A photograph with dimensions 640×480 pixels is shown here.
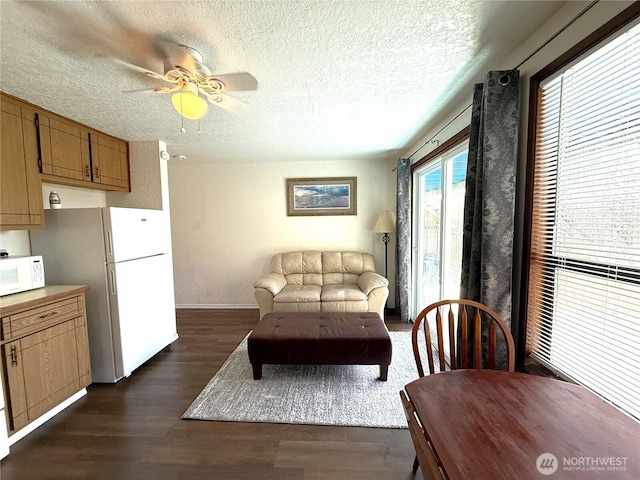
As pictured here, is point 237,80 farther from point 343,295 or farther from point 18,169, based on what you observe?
point 343,295

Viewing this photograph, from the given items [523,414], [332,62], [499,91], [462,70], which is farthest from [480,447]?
[462,70]

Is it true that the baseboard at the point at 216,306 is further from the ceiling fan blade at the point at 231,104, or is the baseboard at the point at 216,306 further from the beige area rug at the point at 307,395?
the ceiling fan blade at the point at 231,104

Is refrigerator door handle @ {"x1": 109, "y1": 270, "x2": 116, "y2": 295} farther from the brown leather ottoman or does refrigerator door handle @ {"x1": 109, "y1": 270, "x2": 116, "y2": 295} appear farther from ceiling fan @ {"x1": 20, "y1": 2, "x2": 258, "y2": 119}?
ceiling fan @ {"x1": 20, "y1": 2, "x2": 258, "y2": 119}

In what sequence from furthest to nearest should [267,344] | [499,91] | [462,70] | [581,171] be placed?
[267,344], [462,70], [499,91], [581,171]

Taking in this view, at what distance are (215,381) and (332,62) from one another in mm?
2692

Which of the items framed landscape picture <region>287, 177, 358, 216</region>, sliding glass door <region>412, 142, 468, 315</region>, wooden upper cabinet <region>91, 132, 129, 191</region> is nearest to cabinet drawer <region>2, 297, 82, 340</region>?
wooden upper cabinet <region>91, 132, 129, 191</region>

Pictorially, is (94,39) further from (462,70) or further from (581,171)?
(581,171)

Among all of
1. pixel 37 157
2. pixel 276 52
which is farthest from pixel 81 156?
pixel 276 52

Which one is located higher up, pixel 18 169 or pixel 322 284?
pixel 18 169

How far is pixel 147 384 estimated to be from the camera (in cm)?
229

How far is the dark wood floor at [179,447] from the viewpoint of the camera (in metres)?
1.46

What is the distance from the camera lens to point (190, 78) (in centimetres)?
153

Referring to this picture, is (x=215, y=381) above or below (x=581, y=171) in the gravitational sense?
below

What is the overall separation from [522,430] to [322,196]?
3656 millimetres
